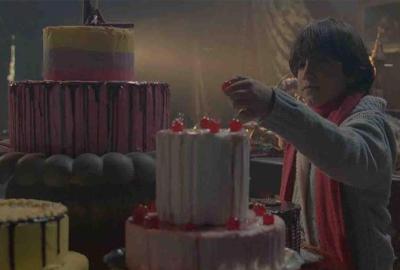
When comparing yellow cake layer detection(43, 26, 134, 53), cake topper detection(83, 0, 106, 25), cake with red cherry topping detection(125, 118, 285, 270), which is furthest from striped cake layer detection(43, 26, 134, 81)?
cake with red cherry topping detection(125, 118, 285, 270)

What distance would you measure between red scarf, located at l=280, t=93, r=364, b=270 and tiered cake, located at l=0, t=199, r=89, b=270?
0.77m

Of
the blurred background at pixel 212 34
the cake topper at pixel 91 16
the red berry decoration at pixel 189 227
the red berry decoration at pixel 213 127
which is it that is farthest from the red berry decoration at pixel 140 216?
the blurred background at pixel 212 34

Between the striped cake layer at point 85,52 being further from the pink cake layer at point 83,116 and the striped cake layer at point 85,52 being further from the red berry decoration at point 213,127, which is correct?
the red berry decoration at point 213,127

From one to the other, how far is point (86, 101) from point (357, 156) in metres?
0.70

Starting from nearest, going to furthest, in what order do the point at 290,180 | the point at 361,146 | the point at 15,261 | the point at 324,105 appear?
the point at 15,261 < the point at 361,146 < the point at 324,105 < the point at 290,180

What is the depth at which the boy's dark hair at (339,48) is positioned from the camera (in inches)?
74.2

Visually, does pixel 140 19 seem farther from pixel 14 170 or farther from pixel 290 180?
pixel 14 170

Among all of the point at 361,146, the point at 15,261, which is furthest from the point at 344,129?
the point at 15,261

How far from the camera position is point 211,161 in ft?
4.11

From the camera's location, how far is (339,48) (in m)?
1.88

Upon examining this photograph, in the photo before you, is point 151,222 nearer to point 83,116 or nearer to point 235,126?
point 235,126

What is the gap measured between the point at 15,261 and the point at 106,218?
412mm

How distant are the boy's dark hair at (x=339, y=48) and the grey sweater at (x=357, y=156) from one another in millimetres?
80

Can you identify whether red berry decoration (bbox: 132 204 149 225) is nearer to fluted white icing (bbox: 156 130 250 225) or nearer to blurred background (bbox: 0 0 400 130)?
fluted white icing (bbox: 156 130 250 225)
